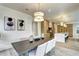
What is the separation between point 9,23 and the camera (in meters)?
2.13

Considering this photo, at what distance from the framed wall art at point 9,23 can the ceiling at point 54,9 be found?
248 millimetres

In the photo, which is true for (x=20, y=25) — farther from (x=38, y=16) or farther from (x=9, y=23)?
(x=38, y=16)

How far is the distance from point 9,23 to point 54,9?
1.00 m

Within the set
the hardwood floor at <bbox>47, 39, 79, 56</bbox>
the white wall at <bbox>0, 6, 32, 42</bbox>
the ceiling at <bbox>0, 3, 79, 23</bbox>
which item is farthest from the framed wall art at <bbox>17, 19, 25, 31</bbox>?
the hardwood floor at <bbox>47, 39, 79, 56</bbox>

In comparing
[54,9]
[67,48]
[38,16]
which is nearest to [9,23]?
[38,16]

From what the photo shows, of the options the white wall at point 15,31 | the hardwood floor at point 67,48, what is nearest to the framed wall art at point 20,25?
the white wall at point 15,31

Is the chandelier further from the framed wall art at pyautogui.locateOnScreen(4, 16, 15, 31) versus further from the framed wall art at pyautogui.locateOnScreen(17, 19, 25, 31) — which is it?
the framed wall art at pyautogui.locateOnScreen(4, 16, 15, 31)

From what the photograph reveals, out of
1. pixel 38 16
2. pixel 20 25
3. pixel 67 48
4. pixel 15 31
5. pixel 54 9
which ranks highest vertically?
pixel 54 9

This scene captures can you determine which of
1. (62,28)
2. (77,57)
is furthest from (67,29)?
(77,57)

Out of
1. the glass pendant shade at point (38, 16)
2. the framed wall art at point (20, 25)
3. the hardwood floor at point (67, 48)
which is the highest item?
the glass pendant shade at point (38, 16)

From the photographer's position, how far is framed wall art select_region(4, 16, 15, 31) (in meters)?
2.06

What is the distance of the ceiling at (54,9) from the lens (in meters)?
1.99

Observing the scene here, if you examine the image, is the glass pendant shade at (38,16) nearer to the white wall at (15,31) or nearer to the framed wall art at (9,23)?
the white wall at (15,31)

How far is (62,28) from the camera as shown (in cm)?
244
